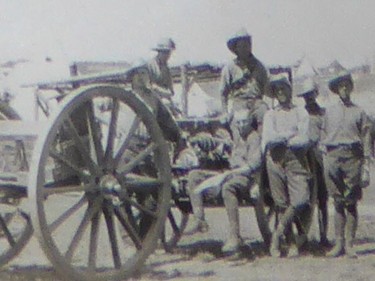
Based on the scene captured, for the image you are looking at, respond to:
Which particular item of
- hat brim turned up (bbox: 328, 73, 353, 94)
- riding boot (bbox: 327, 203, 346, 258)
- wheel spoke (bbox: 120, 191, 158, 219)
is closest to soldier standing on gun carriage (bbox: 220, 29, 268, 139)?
hat brim turned up (bbox: 328, 73, 353, 94)

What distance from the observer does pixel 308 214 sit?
7.04m

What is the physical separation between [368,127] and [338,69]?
22.0 inches

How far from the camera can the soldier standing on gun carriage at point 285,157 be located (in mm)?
6762

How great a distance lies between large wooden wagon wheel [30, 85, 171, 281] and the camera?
500 centimetres

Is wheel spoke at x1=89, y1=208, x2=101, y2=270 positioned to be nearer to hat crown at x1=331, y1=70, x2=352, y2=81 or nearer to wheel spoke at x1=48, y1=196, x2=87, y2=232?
wheel spoke at x1=48, y1=196, x2=87, y2=232

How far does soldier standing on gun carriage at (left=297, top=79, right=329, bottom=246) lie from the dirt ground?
0.25m

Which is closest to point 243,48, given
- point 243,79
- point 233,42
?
point 233,42

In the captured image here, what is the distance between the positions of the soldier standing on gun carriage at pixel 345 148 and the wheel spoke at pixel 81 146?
2.15 meters

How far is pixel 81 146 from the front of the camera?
17.5ft

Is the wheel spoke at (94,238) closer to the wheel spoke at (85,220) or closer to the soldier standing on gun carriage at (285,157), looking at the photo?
the wheel spoke at (85,220)

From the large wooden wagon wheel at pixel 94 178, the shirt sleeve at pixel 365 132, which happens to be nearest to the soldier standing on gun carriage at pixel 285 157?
the shirt sleeve at pixel 365 132

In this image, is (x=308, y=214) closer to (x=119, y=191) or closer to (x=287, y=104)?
(x=287, y=104)

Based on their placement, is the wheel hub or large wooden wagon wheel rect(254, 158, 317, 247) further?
large wooden wagon wheel rect(254, 158, 317, 247)

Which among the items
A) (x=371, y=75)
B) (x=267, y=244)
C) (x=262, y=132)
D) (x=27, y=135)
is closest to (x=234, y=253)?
(x=267, y=244)
